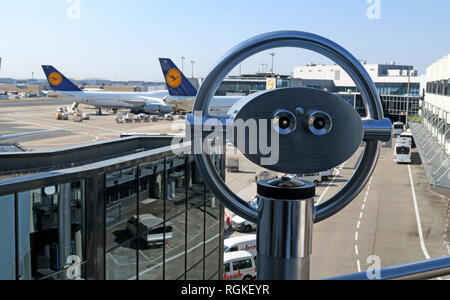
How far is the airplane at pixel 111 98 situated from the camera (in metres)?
59.4

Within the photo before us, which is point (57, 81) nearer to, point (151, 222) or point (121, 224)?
point (151, 222)

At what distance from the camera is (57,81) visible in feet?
210

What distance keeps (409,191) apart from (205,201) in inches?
794

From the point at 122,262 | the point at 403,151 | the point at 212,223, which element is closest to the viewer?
the point at 122,262

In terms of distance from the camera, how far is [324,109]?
1.11m

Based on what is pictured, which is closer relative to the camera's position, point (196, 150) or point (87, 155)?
point (196, 150)

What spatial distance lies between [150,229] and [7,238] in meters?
2.72

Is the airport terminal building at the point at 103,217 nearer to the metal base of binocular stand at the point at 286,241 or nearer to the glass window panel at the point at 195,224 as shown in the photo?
the glass window panel at the point at 195,224

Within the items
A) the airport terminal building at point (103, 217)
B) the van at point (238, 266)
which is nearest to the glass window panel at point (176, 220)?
the airport terminal building at point (103, 217)

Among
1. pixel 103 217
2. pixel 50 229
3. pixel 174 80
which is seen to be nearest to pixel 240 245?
pixel 103 217

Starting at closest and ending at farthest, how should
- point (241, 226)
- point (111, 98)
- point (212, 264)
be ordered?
point (212, 264), point (241, 226), point (111, 98)
